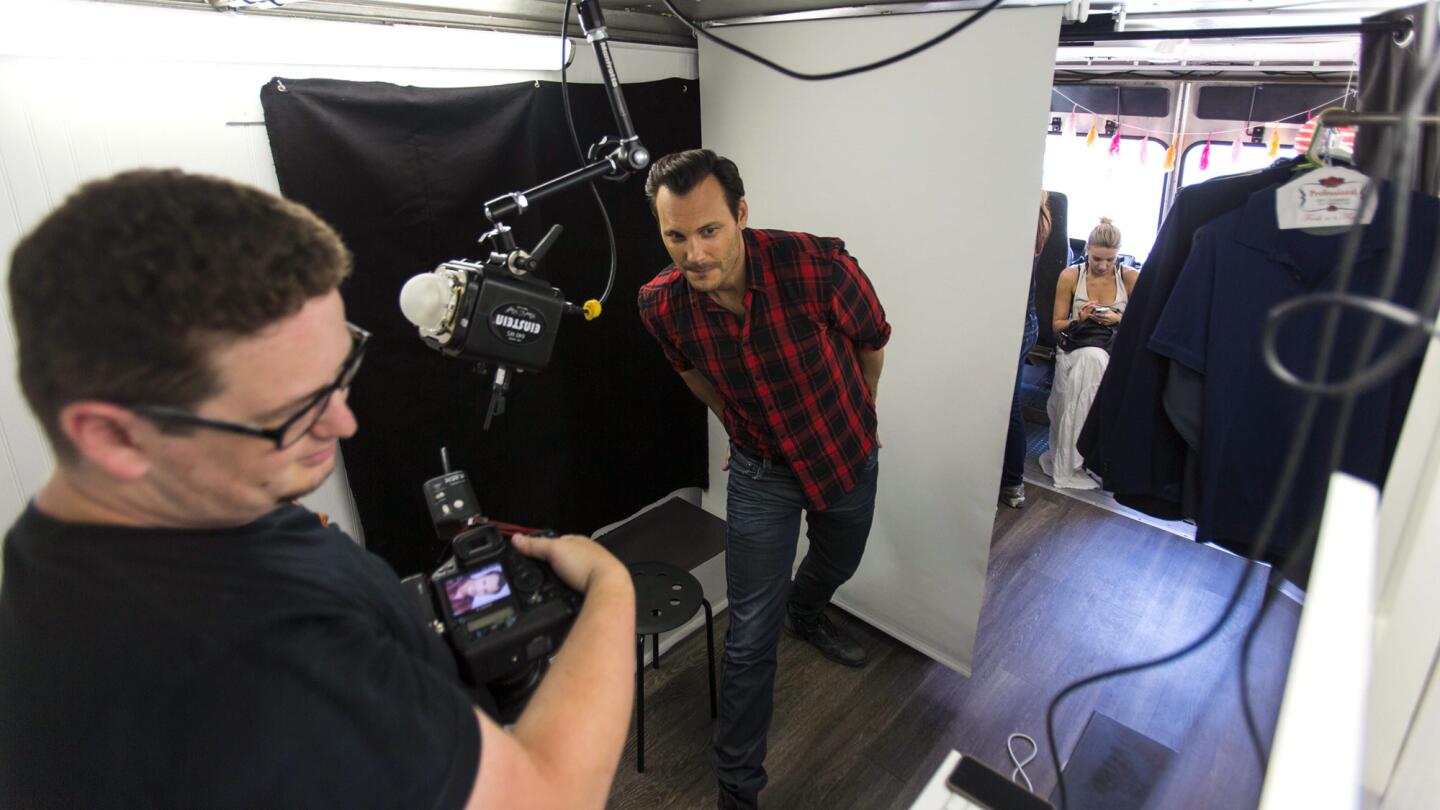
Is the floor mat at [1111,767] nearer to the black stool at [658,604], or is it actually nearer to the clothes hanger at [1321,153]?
the black stool at [658,604]

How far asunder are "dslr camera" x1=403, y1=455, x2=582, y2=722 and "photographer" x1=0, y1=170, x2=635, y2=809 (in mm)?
188

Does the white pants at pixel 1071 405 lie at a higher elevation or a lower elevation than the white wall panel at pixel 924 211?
lower

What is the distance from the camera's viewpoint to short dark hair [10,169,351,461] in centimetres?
53

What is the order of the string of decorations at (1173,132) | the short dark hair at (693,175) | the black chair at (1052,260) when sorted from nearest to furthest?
the short dark hair at (693,175)
the black chair at (1052,260)
the string of decorations at (1173,132)

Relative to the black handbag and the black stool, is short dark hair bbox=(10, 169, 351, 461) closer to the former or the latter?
the black stool

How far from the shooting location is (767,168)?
7.69 feet

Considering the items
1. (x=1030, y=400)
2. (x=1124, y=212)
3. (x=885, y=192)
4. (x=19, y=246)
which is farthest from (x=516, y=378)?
(x=1124, y=212)

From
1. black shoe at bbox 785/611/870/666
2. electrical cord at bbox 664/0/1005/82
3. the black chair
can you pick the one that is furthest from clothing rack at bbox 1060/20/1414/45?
the black chair

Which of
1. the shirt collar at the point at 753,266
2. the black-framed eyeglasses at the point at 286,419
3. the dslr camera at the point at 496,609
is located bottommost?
the dslr camera at the point at 496,609

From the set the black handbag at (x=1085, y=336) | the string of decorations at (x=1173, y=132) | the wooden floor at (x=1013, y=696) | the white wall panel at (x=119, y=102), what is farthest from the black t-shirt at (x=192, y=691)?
the string of decorations at (x=1173, y=132)

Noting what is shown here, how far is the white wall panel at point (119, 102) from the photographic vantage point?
135cm

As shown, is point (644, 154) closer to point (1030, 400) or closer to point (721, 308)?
point (721, 308)

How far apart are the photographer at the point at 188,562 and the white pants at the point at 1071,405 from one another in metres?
3.25

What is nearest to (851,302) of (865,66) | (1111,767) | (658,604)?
(865,66)
